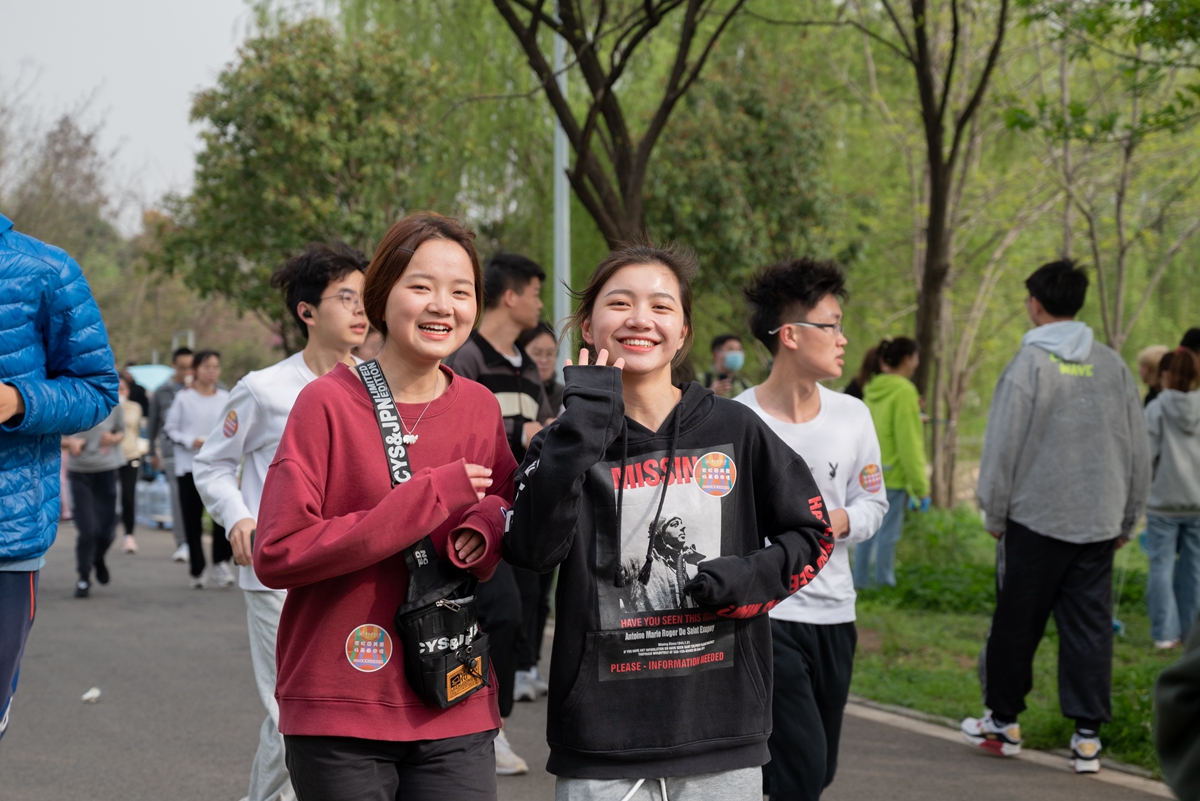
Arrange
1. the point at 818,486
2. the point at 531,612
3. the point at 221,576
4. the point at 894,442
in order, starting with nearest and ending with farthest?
the point at 818,486 < the point at 531,612 < the point at 894,442 < the point at 221,576

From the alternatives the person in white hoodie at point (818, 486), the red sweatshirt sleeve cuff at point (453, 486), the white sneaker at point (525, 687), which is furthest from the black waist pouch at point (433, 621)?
the white sneaker at point (525, 687)

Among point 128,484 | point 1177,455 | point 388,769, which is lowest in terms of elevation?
point 128,484

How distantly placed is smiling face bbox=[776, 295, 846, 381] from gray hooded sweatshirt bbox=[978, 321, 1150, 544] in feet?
6.17

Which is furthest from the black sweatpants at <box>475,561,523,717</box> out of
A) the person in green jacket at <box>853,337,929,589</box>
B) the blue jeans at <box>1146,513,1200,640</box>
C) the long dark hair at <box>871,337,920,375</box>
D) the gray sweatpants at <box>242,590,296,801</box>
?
the long dark hair at <box>871,337,920,375</box>

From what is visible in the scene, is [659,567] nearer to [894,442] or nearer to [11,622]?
[11,622]

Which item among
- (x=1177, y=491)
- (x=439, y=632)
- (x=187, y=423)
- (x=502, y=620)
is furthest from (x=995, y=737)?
(x=187, y=423)

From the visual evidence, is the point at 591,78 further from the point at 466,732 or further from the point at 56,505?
the point at 466,732

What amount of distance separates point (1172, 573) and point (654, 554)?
21.8ft

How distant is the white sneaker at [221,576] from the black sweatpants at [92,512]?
108 centimetres

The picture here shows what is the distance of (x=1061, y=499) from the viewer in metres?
5.46

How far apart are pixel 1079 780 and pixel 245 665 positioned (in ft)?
17.1

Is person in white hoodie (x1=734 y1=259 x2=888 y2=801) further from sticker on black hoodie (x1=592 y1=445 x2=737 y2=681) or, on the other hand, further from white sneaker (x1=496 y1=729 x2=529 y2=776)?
white sneaker (x1=496 y1=729 x2=529 y2=776)

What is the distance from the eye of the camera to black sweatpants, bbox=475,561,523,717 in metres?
4.93

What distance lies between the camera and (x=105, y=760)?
18.4 feet
